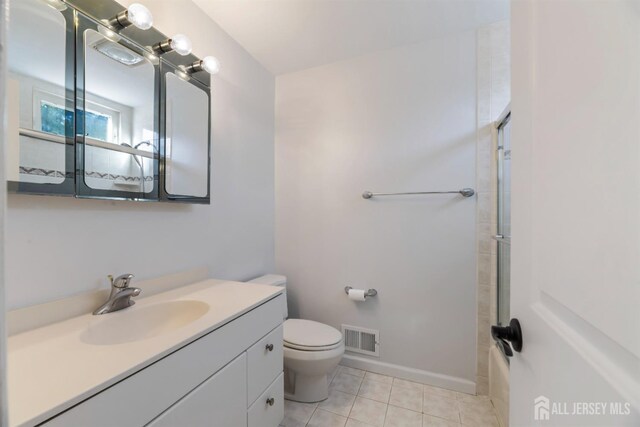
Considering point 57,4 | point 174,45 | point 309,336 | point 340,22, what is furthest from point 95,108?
point 309,336

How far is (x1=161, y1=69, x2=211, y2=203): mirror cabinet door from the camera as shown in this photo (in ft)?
4.09

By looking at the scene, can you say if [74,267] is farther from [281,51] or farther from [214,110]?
[281,51]

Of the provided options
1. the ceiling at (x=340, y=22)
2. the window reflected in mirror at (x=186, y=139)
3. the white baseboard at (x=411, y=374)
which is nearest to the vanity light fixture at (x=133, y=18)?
the window reflected in mirror at (x=186, y=139)

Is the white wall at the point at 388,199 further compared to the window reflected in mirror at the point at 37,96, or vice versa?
the white wall at the point at 388,199

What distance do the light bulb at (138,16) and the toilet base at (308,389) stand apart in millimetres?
1930

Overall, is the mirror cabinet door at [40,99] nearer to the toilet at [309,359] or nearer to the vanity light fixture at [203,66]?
the vanity light fixture at [203,66]

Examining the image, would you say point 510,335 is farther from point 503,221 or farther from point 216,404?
point 503,221

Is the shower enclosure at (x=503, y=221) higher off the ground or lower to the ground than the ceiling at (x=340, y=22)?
lower

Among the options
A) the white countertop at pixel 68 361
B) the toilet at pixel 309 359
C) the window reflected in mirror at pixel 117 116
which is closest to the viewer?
the white countertop at pixel 68 361

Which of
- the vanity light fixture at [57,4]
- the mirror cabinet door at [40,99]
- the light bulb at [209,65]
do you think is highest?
the light bulb at [209,65]

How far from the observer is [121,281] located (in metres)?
0.99

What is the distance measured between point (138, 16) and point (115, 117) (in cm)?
40

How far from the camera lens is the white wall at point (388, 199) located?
1.65 meters

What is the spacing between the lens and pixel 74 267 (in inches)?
36.4
